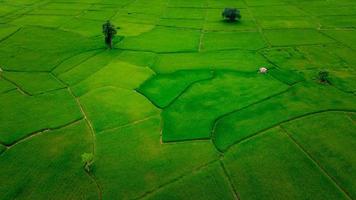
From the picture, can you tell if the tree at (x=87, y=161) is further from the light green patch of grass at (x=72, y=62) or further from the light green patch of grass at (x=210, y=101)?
the light green patch of grass at (x=72, y=62)

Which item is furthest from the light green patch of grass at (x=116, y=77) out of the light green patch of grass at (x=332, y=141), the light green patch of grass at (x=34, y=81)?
the light green patch of grass at (x=332, y=141)

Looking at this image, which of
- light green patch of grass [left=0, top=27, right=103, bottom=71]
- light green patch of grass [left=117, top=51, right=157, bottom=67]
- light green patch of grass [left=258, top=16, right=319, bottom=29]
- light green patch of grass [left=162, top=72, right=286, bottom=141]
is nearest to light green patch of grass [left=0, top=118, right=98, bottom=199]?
light green patch of grass [left=162, top=72, right=286, bottom=141]

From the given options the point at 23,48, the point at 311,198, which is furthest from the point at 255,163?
the point at 23,48

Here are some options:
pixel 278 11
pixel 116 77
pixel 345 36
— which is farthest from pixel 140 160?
pixel 278 11

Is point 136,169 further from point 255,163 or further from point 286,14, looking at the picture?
point 286,14

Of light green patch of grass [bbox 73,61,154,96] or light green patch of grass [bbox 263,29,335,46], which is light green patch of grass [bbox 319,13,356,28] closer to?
light green patch of grass [bbox 263,29,335,46]

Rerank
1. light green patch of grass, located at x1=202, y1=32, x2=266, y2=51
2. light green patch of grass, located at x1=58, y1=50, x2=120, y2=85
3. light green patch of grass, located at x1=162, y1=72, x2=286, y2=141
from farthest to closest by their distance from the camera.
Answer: light green patch of grass, located at x1=202, y1=32, x2=266, y2=51, light green patch of grass, located at x1=58, y1=50, x2=120, y2=85, light green patch of grass, located at x1=162, y1=72, x2=286, y2=141
